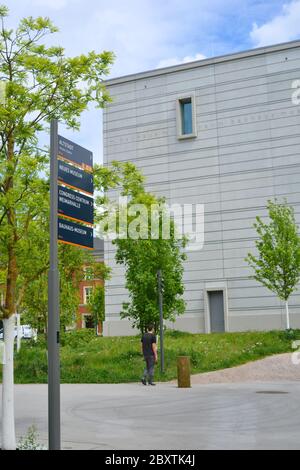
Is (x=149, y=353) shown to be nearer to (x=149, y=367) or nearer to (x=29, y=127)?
(x=149, y=367)

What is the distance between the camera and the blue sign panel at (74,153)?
773 cm

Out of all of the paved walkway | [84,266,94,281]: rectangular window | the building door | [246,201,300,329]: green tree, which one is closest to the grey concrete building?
the building door

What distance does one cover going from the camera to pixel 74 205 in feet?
25.5

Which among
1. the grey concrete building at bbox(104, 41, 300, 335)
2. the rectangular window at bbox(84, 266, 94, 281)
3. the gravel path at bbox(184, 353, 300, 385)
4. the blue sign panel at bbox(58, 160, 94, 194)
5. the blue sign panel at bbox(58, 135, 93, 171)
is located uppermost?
the grey concrete building at bbox(104, 41, 300, 335)

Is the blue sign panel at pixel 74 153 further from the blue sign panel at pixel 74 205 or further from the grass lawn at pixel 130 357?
the grass lawn at pixel 130 357

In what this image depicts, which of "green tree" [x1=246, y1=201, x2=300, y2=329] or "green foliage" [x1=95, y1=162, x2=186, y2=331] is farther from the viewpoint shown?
"green tree" [x1=246, y1=201, x2=300, y2=329]

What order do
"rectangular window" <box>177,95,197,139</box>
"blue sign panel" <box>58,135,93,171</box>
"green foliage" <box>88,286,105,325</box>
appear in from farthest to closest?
"green foliage" <box>88,286,105,325</box>
"rectangular window" <box>177,95,197,139</box>
"blue sign panel" <box>58,135,93,171</box>

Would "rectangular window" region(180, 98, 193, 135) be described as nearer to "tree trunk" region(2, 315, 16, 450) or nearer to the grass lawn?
the grass lawn

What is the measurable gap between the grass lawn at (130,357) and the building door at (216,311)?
763cm

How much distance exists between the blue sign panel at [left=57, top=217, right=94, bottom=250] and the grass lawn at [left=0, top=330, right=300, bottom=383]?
13.3 metres

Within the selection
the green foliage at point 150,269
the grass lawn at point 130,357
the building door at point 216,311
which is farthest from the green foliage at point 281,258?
the building door at point 216,311

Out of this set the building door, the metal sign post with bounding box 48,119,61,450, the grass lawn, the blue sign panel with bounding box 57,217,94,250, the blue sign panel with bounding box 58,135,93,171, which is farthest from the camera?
the building door

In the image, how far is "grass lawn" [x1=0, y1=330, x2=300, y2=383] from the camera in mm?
21312

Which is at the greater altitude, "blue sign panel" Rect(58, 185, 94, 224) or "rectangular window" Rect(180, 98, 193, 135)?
"rectangular window" Rect(180, 98, 193, 135)
